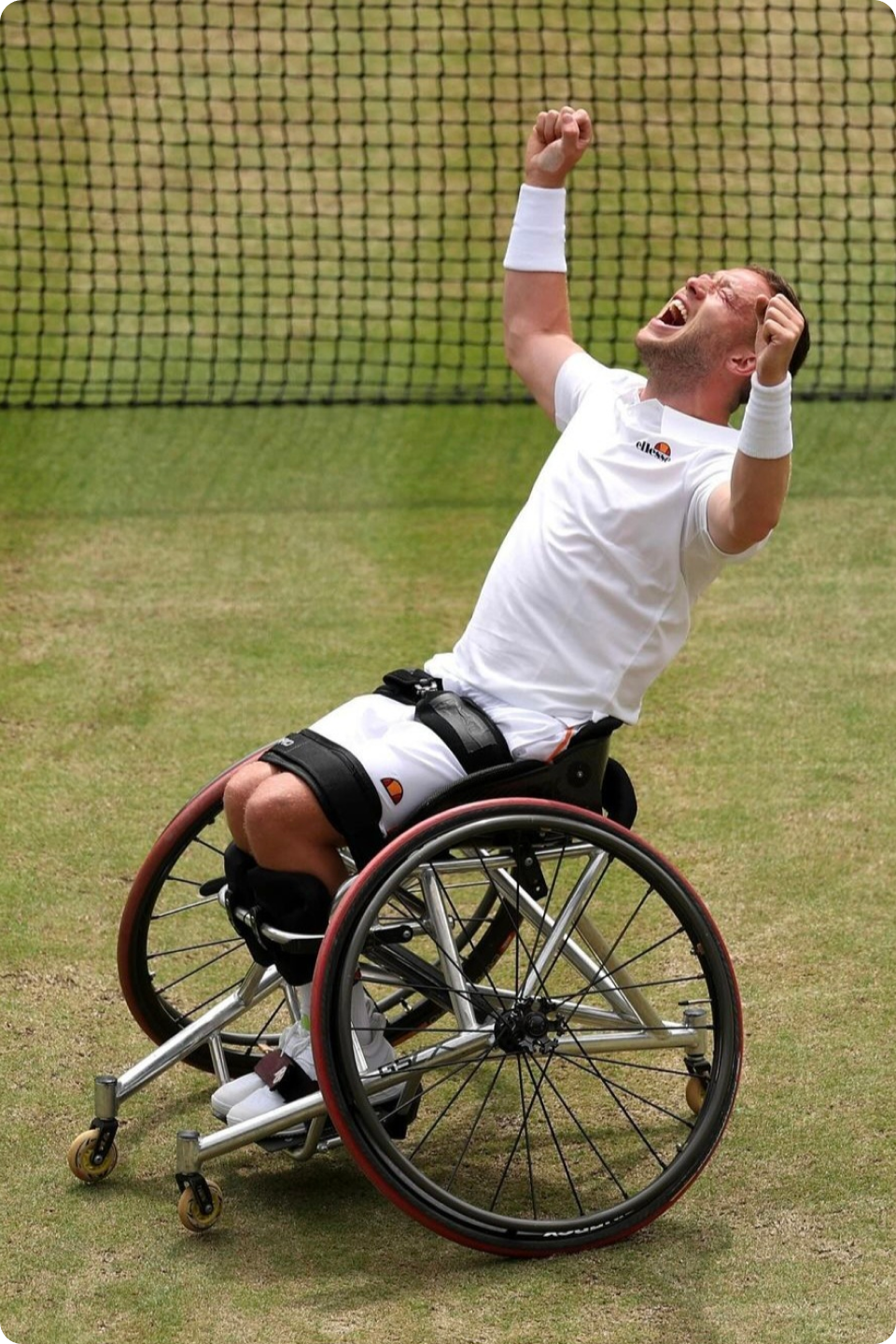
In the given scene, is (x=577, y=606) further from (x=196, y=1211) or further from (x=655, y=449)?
(x=196, y=1211)

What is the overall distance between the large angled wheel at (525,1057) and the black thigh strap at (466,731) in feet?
0.53

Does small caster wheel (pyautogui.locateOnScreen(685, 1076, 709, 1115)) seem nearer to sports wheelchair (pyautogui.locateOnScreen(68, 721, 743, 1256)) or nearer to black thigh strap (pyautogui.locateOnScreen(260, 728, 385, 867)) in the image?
sports wheelchair (pyautogui.locateOnScreen(68, 721, 743, 1256))

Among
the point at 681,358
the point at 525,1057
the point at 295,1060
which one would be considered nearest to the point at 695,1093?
the point at 525,1057

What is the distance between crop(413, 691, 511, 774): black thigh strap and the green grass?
2.81 feet

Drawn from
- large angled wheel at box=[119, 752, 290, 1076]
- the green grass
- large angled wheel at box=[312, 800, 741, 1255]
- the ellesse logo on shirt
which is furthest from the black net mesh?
large angled wheel at box=[312, 800, 741, 1255]

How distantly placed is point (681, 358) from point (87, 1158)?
1.85 m

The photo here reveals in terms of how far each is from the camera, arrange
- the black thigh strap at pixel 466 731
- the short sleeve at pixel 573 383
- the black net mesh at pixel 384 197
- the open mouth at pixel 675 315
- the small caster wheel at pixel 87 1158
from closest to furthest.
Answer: the black thigh strap at pixel 466 731, the small caster wheel at pixel 87 1158, the open mouth at pixel 675 315, the short sleeve at pixel 573 383, the black net mesh at pixel 384 197

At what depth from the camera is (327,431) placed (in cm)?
778

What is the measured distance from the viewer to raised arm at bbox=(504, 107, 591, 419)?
4.02 meters

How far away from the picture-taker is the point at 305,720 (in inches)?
214

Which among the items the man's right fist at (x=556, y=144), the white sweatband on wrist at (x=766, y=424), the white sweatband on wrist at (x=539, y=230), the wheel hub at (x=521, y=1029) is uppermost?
the man's right fist at (x=556, y=144)

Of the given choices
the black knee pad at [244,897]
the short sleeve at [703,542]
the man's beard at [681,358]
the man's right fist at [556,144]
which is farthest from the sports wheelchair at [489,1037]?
the man's right fist at [556,144]

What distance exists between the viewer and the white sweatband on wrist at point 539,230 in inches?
158

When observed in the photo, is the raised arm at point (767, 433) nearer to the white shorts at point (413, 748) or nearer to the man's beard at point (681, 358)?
the man's beard at point (681, 358)
